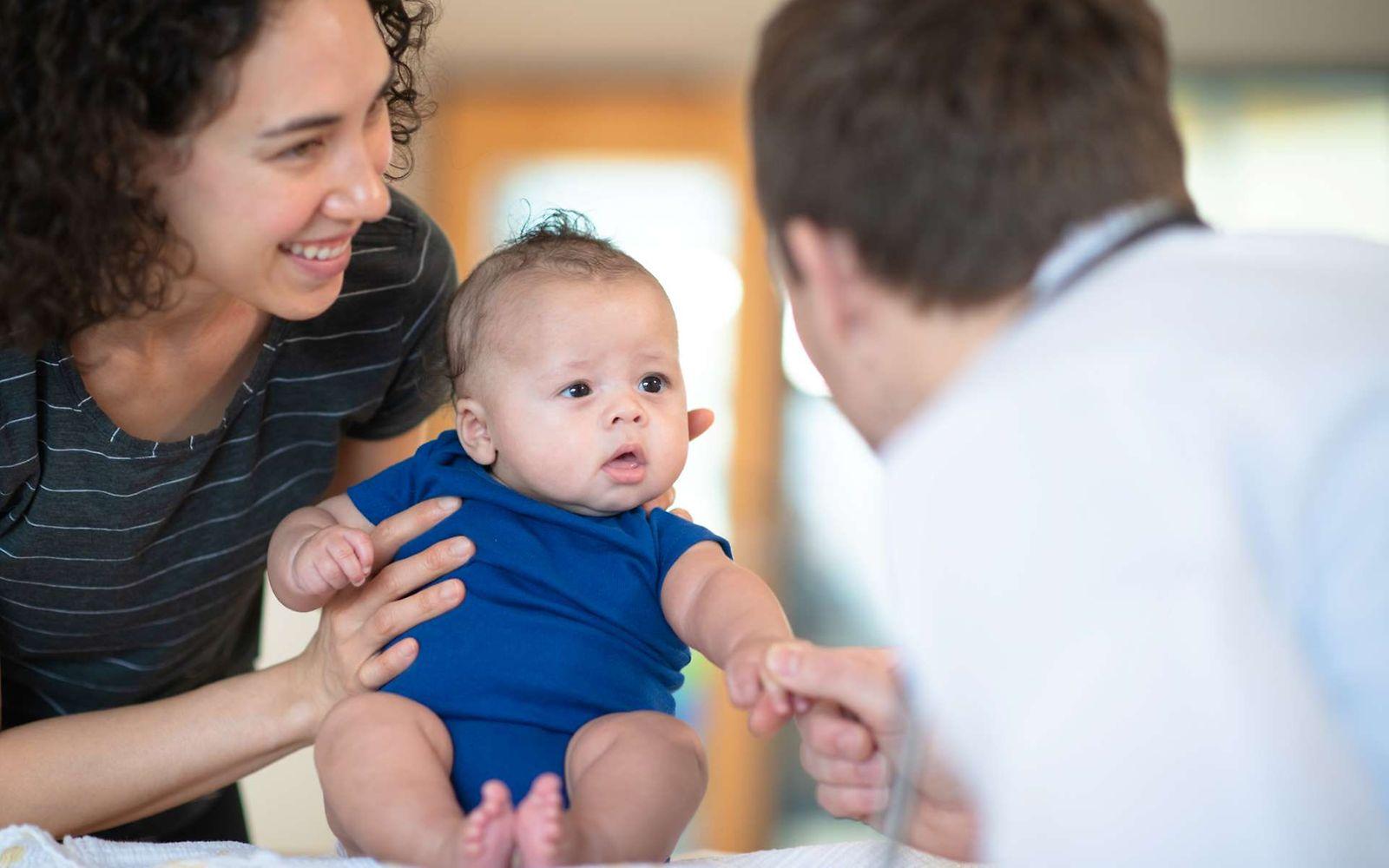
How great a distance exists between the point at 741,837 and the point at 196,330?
9.65 feet

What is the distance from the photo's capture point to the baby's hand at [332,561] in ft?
3.62

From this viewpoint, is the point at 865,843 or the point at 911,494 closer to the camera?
the point at 911,494

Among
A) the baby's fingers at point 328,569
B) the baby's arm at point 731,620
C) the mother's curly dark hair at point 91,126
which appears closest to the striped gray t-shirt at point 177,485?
the mother's curly dark hair at point 91,126

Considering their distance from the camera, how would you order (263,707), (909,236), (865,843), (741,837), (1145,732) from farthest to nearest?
(741,837), (263,707), (865,843), (909,236), (1145,732)

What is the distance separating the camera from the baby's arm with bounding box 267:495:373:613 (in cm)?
111

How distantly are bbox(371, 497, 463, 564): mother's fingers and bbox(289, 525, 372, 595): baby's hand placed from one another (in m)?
0.04

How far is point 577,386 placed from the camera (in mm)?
1161

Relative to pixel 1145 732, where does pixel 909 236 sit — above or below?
above

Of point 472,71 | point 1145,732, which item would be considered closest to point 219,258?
point 1145,732

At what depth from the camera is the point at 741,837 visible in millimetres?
3795

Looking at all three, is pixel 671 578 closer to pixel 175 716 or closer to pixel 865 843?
pixel 865 843

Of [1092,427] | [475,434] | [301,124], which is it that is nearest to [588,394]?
[475,434]

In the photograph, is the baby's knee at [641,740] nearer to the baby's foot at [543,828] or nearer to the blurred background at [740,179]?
the baby's foot at [543,828]

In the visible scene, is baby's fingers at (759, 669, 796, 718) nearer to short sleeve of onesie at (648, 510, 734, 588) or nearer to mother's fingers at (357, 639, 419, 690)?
short sleeve of onesie at (648, 510, 734, 588)
